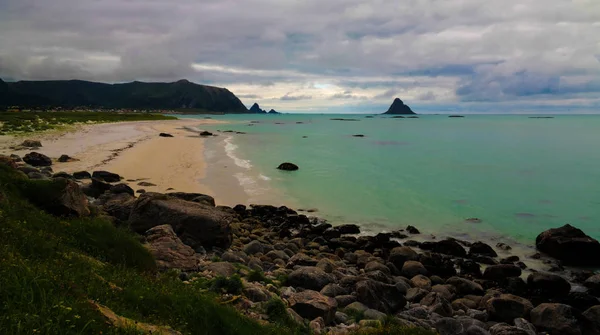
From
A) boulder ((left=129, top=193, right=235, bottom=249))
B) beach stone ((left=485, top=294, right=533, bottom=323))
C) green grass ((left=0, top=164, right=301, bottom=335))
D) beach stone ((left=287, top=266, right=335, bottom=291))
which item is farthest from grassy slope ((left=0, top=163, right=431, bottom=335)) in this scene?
beach stone ((left=485, top=294, right=533, bottom=323))

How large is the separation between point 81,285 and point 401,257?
43.8 ft

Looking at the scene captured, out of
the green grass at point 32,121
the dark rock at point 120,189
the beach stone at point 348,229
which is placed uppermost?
the green grass at point 32,121

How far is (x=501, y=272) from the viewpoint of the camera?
1605cm

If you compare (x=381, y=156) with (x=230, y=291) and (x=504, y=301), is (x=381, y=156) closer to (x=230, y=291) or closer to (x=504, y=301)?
(x=504, y=301)

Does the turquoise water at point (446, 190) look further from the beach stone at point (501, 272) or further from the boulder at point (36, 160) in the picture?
the boulder at point (36, 160)

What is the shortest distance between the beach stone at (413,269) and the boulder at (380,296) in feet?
11.5

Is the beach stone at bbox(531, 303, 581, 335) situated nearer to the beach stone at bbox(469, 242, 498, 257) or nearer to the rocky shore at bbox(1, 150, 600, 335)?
the rocky shore at bbox(1, 150, 600, 335)

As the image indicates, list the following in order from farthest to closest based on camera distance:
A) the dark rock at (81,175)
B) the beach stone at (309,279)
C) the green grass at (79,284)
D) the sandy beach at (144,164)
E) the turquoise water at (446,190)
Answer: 1. the sandy beach at (144,164)
2. the dark rock at (81,175)
3. the turquoise water at (446,190)
4. the beach stone at (309,279)
5. the green grass at (79,284)

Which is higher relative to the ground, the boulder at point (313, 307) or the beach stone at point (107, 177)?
the beach stone at point (107, 177)

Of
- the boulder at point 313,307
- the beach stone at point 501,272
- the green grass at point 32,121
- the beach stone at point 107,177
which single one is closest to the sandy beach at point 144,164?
the beach stone at point 107,177

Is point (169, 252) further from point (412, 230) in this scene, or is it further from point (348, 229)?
point (412, 230)

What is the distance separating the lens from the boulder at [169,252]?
11477 millimetres

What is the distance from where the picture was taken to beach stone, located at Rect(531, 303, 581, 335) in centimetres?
1152

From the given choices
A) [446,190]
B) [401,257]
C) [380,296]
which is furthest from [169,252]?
[446,190]
